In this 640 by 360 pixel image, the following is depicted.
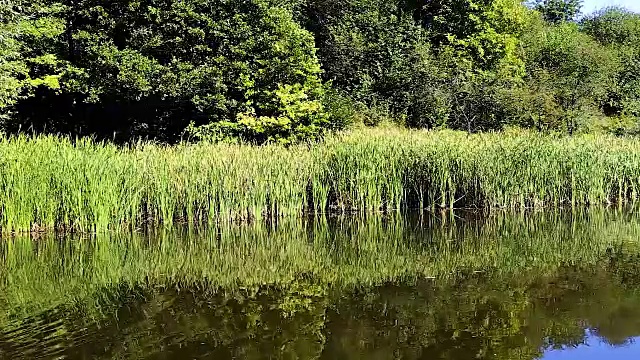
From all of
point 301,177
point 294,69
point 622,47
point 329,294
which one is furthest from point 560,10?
point 329,294

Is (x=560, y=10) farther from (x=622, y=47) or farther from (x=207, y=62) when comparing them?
(x=207, y=62)

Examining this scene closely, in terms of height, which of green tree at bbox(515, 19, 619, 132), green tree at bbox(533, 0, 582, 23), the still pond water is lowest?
the still pond water

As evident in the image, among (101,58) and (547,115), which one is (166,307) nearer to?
(101,58)

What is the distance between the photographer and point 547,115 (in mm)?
21938

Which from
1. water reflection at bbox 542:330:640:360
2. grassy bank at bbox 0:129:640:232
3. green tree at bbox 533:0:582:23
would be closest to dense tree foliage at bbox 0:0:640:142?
grassy bank at bbox 0:129:640:232

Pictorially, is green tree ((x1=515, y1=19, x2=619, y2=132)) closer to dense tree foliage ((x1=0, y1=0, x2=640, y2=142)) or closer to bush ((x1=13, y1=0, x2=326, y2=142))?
dense tree foliage ((x1=0, y1=0, x2=640, y2=142))

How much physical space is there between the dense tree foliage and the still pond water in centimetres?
710

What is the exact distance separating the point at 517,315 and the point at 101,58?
49.6 ft

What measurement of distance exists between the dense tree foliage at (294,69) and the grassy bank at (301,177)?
13.9 ft

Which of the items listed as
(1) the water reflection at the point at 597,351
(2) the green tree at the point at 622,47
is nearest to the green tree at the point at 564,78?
(2) the green tree at the point at 622,47

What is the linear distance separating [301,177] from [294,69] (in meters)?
7.50

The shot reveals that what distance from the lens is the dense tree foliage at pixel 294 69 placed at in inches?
677

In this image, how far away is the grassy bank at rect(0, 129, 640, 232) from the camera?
893cm

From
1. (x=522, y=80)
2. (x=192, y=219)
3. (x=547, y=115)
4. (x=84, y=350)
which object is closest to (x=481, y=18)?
(x=522, y=80)
